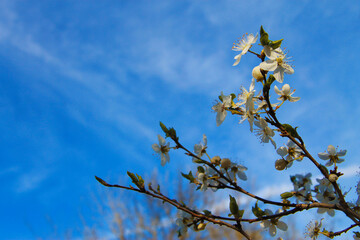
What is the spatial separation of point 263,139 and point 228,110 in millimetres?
139

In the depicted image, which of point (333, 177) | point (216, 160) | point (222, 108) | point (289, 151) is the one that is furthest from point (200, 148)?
point (333, 177)

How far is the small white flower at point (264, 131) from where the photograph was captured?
2.85 feet

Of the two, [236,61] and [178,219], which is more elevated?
[236,61]

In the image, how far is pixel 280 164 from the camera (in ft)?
A: 3.20

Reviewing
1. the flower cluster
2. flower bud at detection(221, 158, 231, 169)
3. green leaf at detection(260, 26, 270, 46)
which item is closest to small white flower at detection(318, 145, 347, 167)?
the flower cluster

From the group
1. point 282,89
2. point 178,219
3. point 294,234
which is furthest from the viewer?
point 294,234

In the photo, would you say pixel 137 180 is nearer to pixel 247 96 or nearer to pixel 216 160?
pixel 216 160

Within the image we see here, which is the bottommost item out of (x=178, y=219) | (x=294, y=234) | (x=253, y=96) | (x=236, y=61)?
(x=178, y=219)

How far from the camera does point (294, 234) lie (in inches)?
250

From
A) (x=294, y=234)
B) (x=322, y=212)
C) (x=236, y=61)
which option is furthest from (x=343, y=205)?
(x=294, y=234)

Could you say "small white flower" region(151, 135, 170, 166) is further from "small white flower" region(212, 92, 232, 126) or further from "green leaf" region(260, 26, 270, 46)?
"green leaf" region(260, 26, 270, 46)

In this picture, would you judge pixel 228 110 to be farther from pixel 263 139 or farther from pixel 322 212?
pixel 322 212

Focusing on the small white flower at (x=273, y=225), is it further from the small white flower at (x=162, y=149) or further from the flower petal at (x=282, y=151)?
the small white flower at (x=162, y=149)

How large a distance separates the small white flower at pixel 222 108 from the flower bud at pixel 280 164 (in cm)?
22
